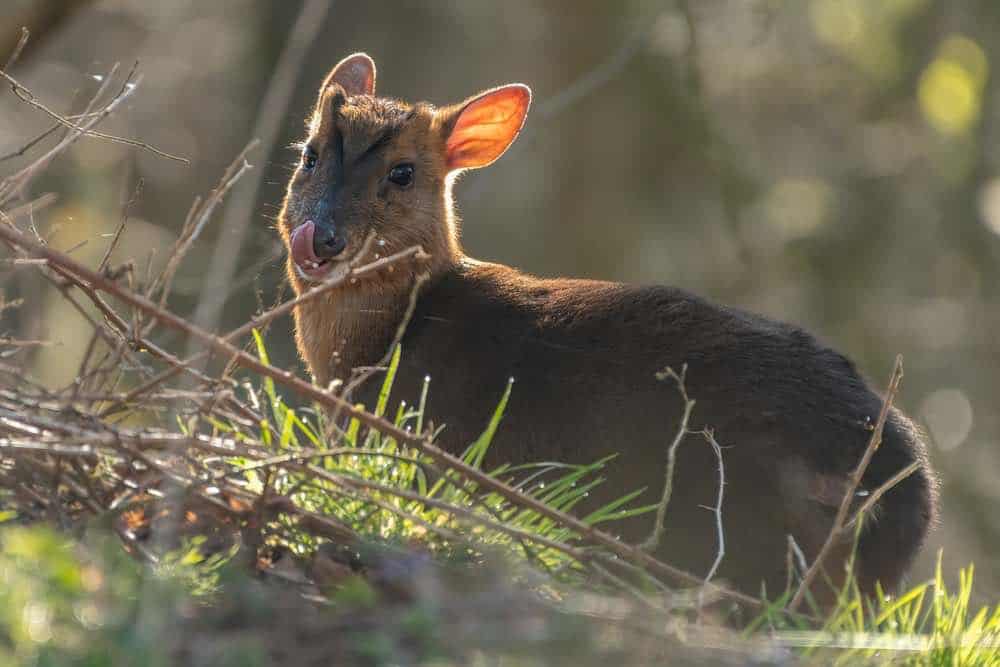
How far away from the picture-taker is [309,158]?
21.9ft

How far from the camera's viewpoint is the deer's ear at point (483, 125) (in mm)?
6895

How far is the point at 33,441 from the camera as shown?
12.5ft

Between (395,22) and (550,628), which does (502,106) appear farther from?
(395,22)

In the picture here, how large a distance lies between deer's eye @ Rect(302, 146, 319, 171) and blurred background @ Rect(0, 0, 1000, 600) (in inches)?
231

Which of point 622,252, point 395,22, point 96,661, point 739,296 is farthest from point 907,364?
point 96,661

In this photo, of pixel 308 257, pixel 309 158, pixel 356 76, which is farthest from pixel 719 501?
pixel 356 76

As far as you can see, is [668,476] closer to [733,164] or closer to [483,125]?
[483,125]

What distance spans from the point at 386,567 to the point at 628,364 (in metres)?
1.62

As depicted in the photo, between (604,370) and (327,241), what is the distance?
154cm

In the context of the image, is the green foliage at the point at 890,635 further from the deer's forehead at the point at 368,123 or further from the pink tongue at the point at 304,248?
the deer's forehead at the point at 368,123

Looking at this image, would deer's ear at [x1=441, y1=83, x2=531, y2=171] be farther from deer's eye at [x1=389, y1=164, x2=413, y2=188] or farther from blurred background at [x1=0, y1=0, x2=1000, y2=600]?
blurred background at [x1=0, y1=0, x2=1000, y2=600]

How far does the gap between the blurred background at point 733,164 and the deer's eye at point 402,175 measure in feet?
19.4

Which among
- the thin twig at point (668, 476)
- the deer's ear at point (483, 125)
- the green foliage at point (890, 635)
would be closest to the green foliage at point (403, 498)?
the thin twig at point (668, 476)

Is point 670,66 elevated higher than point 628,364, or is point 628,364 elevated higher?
point 670,66
